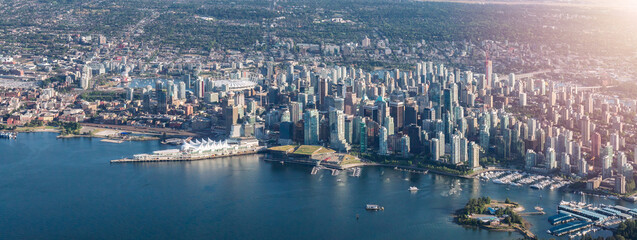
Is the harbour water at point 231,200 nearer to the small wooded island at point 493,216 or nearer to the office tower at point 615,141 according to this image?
the small wooded island at point 493,216

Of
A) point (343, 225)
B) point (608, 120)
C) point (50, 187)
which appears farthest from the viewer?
point (608, 120)

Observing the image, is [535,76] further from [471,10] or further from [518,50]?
[471,10]

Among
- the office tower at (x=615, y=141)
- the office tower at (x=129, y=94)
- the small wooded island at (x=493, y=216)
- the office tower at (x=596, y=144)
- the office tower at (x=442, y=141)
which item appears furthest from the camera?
the office tower at (x=129, y=94)

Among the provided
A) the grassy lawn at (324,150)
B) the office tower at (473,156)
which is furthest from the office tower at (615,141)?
the grassy lawn at (324,150)

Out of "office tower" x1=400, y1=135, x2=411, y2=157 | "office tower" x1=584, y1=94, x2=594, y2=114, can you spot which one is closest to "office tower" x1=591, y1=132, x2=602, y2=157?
"office tower" x1=400, y1=135, x2=411, y2=157

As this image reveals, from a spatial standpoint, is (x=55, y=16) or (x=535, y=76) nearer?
(x=535, y=76)

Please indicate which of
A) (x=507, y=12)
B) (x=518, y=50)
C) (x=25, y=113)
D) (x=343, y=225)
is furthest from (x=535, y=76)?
(x=343, y=225)

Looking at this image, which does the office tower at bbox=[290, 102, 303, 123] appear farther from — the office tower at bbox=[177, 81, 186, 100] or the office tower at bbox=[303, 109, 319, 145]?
the office tower at bbox=[177, 81, 186, 100]
